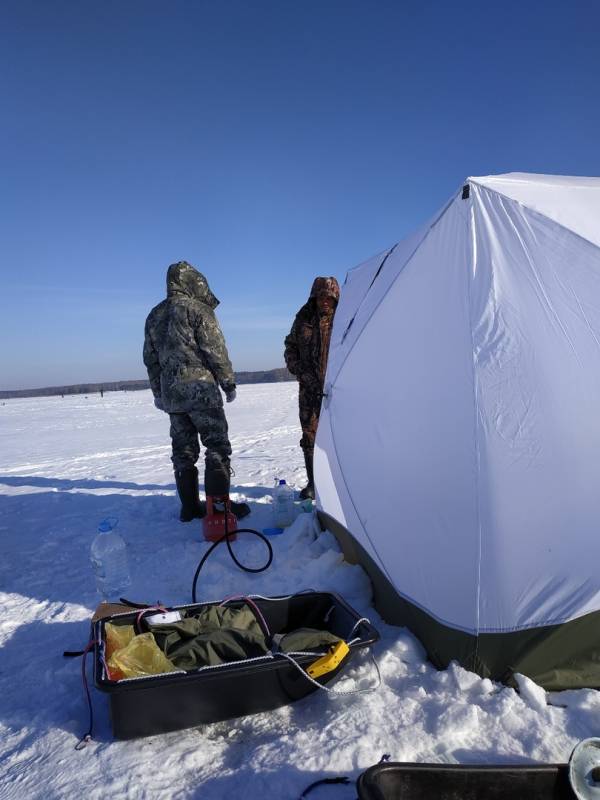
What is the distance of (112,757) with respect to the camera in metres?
1.82

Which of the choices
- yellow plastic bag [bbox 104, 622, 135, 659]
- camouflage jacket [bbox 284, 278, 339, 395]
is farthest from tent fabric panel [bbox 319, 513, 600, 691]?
camouflage jacket [bbox 284, 278, 339, 395]

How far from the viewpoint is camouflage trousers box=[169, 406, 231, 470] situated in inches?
179

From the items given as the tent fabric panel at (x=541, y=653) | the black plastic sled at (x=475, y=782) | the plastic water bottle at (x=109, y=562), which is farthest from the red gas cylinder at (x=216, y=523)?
the black plastic sled at (x=475, y=782)

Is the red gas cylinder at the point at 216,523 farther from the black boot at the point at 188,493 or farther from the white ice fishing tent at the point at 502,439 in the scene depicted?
the white ice fishing tent at the point at 502,439

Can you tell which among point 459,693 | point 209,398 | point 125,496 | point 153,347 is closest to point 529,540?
point 459,693

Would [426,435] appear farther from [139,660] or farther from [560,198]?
[139,660]

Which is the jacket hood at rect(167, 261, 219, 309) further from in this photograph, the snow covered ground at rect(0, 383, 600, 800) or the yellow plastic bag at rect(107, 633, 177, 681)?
the yellow plastic bag at rect(107, 633, 177, 681)

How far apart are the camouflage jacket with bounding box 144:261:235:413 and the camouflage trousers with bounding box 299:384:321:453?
0.98m

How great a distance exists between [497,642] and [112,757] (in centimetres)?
159

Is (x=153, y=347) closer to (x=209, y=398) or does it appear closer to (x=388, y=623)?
(x=209, y=398)

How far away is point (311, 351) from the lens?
5316 mm

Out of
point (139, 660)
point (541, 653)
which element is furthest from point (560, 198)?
point (139, 660)

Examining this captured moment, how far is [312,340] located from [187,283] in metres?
1.44

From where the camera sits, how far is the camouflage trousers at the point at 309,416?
5285 mm
